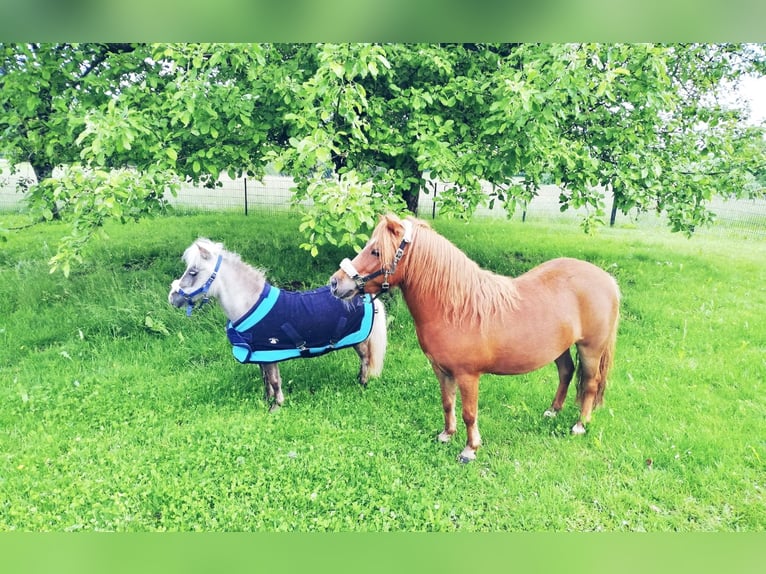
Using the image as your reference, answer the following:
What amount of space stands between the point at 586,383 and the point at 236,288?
3.20 metres

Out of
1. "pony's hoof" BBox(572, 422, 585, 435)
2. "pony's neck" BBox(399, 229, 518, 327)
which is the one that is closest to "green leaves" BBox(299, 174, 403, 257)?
"pony's neck" BBox(399, 229, 518, 327)

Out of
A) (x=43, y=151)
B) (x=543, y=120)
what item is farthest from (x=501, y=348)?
(x=43, y=151)

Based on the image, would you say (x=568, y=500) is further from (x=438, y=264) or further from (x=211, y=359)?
(x=211, y=359)

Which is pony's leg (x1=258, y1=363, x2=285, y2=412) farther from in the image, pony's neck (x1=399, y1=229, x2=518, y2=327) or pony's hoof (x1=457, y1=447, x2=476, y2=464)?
pony's hoof (x1=457, y1=447, x2=476, y2=464)

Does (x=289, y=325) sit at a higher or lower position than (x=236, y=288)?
lower

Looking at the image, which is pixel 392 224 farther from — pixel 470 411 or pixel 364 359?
pixel 364 359

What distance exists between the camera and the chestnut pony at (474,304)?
308 cm

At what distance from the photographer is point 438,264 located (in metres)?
3.14

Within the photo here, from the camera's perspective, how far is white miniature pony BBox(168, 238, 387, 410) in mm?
3842

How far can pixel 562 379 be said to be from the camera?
13.7ft

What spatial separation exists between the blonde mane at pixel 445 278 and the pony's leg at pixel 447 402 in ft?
2.05

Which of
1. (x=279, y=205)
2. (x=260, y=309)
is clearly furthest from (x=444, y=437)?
(x=279, y=205)

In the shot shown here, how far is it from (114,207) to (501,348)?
3865mm

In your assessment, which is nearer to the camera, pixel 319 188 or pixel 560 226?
pixel 319 188
